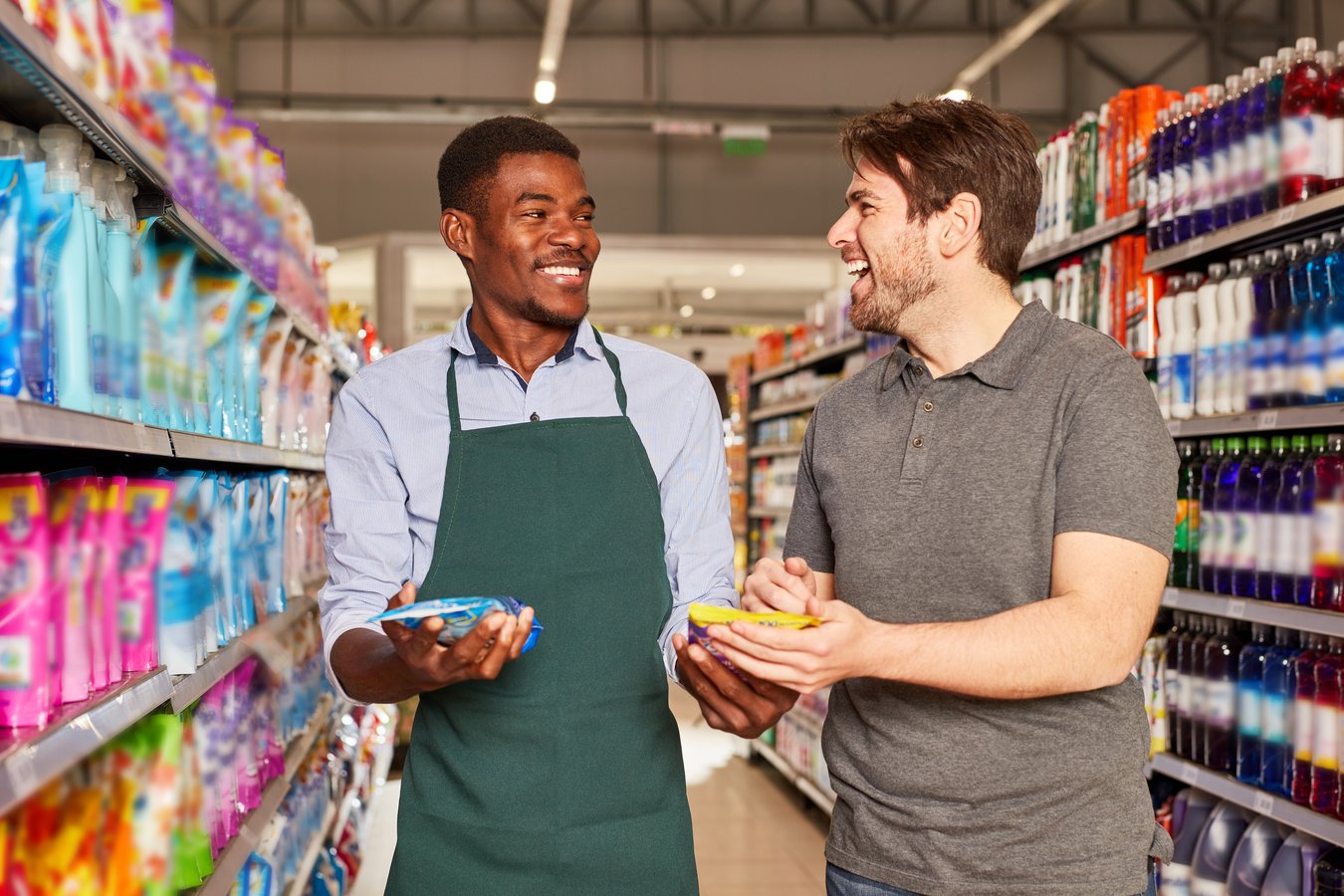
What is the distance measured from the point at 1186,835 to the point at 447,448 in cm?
257

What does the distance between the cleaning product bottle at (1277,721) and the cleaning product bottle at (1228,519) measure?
225 mm

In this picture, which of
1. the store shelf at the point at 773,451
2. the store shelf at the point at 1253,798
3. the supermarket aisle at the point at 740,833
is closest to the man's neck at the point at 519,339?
the store shelf at the point at 1253,798

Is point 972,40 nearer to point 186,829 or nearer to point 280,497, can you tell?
point 280,497

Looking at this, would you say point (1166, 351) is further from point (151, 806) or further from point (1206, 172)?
point (151, 806)

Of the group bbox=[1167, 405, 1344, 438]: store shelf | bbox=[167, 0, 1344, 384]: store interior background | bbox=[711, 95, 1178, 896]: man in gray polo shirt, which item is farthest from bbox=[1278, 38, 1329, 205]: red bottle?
bbox=[167, 0, 1344, 384]: store interior background

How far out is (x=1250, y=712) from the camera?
10.3ft

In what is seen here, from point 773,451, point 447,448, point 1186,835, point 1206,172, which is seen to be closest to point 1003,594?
point 447,448

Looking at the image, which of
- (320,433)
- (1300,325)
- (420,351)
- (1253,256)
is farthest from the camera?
(320,433)

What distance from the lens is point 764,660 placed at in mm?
1546

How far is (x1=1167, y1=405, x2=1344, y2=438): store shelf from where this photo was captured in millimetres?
2789

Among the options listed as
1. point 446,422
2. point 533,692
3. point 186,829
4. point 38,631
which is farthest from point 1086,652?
point 186,829

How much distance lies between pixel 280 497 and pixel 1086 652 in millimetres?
2184

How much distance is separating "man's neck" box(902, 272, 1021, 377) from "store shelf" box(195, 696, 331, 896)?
1.51 m

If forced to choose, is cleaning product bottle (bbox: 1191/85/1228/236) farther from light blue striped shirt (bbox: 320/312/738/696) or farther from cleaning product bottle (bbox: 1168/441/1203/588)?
light blue striped shirt (bbox: 320/312/738/696)
